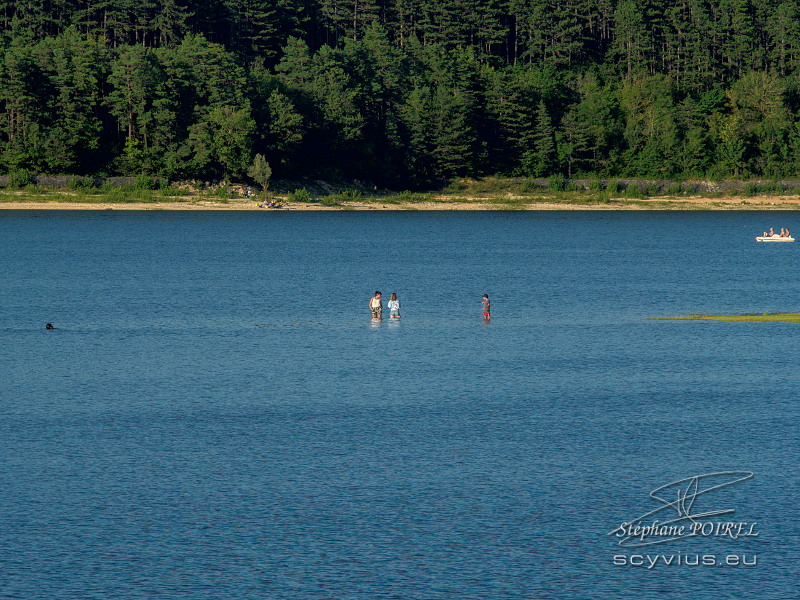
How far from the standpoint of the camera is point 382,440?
142 ft

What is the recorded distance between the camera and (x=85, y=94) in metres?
192

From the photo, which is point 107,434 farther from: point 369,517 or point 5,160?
point 5,160

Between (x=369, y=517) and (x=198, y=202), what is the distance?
164063 mm

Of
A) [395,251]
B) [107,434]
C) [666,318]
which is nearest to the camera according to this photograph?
[107,434]

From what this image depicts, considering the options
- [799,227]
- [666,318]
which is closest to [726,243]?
[799,227]

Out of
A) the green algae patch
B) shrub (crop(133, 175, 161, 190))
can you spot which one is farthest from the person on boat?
shrub (crop(133, 175, 161, 190))

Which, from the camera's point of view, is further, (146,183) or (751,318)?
(146,183)

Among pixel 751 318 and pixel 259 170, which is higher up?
pixel 751 318

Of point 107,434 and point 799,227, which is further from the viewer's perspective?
point 799,227

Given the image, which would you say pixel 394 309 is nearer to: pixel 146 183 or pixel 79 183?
pixel 146 183

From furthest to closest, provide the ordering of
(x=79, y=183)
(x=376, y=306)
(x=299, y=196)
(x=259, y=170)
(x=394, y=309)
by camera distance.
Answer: (x=299, y=196) < (x=259, y=170) < (x=79, y=183) < (x=394, y=309) < (x=376, y=306)
